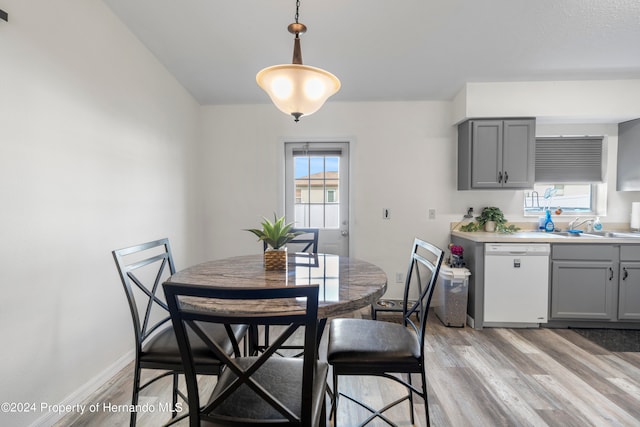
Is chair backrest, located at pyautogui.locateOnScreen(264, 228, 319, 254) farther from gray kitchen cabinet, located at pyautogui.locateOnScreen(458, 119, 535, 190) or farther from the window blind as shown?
the window blind

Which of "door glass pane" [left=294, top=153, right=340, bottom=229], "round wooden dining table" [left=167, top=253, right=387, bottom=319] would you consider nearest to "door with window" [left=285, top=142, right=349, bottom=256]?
"door glass pane" [left=294, top=153, right=340, bottom=229]

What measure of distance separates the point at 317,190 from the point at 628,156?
3.38 metres

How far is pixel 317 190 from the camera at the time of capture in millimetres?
3643

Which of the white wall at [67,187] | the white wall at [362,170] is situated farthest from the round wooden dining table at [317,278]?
the white wall at [362,170]

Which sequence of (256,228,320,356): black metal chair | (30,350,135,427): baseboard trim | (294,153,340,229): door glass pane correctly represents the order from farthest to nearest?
(294,153,340,229): door glass pane
(256,228,320,356): black metal chair
(30,350,135,427): baseboard trim

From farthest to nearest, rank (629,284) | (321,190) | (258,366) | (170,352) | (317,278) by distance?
(321,190), (629,284), (317,278), (170,352), (258,366)

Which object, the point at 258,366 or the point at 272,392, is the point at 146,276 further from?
the point at 258,366

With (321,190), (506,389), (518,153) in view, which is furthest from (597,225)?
(321,190)

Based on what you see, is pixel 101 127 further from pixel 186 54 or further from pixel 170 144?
pixel 186 54

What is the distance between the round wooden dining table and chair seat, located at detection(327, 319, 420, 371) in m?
0.27

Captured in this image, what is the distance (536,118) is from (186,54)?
3490 mm

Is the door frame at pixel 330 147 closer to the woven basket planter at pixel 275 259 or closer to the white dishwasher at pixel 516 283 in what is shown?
the white dishwasher at pixel 516 283

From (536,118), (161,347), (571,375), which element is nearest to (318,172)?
(536,118)

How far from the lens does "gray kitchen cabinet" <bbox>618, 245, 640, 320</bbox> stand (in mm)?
2750
